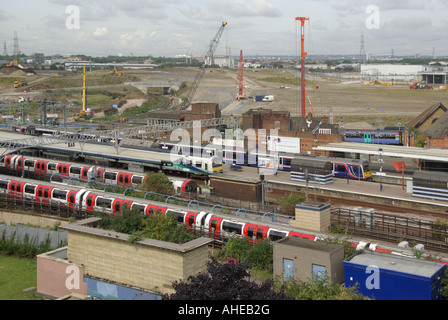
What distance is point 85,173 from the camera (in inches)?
1185

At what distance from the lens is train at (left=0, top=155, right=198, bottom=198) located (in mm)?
26516

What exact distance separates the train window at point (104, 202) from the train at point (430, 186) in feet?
48.4

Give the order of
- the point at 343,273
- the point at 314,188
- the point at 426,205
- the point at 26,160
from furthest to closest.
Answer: the point at 26,160 < the point at 314,188 < the point at 426,205 < the point at 343,273

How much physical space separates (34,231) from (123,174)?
378 inches

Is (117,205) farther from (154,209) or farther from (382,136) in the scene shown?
(382,136)

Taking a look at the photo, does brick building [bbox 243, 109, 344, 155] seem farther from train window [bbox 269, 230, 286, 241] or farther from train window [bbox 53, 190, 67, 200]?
train window [bbox 269, 230, 286, 241]

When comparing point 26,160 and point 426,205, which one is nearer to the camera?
point 426,205

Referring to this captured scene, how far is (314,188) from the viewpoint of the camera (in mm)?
27375

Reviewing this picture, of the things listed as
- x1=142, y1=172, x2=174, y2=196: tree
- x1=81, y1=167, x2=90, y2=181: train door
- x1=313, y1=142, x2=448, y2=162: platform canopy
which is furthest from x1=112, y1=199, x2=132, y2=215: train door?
x1=313, y1=142, x2=448, y2=162: platform canopy

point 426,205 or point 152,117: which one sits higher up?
point 152,117

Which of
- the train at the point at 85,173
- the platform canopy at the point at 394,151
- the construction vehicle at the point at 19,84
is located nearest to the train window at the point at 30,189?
the train at the point at 85,173

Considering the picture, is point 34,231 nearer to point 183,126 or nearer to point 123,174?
point 123,174

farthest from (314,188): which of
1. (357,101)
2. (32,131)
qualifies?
(357,101)
